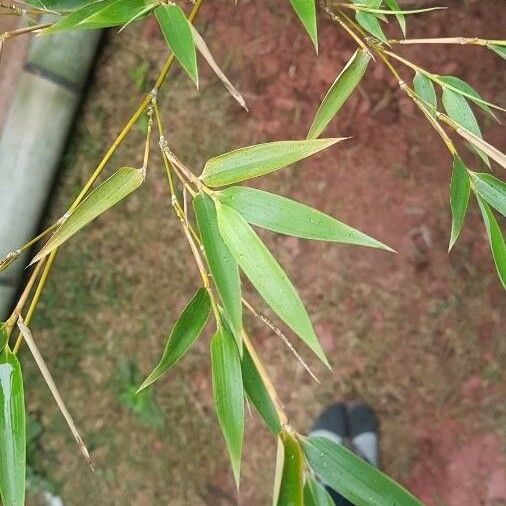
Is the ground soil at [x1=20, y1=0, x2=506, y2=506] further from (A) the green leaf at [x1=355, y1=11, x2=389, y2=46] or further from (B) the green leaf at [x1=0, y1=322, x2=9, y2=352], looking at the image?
(B) the green leaf at [x1=0, y1=322, x2=9, y2=352]

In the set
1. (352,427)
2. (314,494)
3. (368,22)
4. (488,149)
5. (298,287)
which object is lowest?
(352,427)

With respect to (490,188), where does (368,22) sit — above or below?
above

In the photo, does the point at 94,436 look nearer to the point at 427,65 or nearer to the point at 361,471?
the point at 361,471

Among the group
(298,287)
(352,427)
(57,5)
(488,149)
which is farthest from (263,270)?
(352,427)

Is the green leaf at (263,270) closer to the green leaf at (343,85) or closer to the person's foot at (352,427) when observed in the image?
the green leaf at (343,85)

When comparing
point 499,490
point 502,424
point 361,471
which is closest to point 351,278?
point 502,424

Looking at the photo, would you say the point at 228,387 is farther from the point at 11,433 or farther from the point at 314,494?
the point at 11,433
